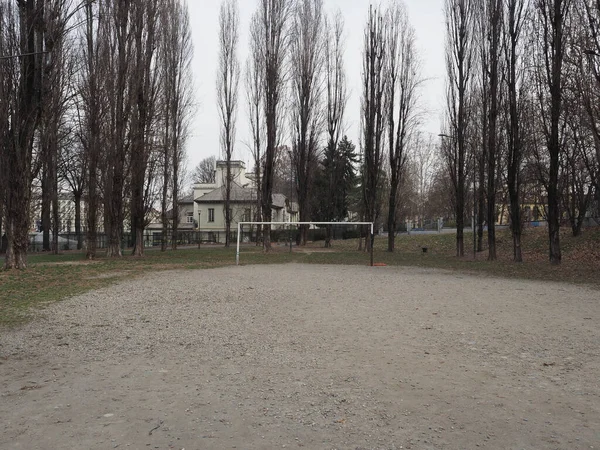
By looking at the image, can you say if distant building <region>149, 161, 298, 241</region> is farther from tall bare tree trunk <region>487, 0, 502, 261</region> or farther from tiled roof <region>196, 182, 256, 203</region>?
tall bare tree trunk <region>487, 0, 502, 261</region>

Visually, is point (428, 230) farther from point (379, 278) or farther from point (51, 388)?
point (51, 388)

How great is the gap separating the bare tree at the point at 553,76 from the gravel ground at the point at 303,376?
407 inches

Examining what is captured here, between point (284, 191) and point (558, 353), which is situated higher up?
point (284, 191)

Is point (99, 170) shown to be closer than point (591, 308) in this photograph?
No

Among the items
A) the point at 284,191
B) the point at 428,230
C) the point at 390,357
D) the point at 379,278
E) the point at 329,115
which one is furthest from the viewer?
the point at 284,191

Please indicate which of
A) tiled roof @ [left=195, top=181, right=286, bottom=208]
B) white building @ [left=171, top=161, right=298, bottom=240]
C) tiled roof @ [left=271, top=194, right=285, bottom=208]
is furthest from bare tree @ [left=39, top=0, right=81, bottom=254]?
tiled roof @ [left=271, top=194, right=285, bottom=208]

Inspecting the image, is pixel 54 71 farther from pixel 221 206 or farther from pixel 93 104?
pixel 221 206

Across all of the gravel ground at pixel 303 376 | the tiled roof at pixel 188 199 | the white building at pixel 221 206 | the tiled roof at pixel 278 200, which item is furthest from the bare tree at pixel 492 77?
the tiled roof at pixel 188 199

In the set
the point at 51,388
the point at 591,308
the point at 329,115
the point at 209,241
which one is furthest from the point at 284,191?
the point at 51,388

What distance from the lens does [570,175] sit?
92.5 ft

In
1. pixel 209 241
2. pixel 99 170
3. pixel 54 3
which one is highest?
pixel 54 3

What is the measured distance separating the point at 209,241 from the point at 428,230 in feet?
82.0

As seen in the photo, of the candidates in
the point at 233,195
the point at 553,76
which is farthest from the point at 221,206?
the point at 553,76

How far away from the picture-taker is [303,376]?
495cm
